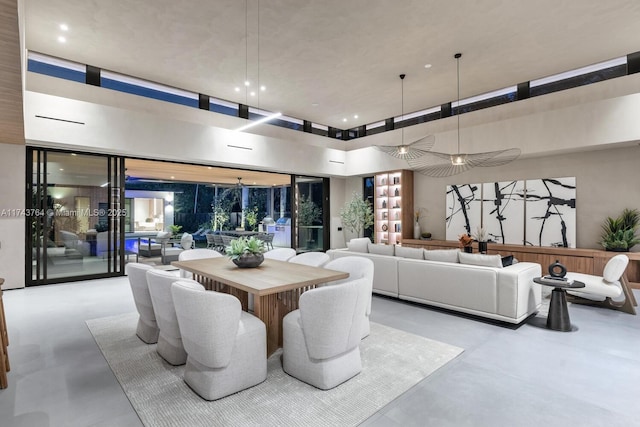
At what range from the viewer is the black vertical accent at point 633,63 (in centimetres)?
556

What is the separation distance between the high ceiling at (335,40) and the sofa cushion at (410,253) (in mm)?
3164

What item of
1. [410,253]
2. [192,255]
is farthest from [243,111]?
[410,253]

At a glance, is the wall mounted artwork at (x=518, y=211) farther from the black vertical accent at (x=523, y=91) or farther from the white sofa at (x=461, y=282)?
the white sofa at (x=461, y=282)

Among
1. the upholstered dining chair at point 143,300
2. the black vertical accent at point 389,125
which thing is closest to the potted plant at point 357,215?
the black vertical accent at point 389,125

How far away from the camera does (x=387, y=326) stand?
150 inches

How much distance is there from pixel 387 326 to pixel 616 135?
17.2 ft

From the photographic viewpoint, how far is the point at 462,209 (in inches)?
312

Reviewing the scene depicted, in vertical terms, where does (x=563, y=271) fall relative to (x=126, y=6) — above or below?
below

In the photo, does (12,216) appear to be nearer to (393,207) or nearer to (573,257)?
(393,207)

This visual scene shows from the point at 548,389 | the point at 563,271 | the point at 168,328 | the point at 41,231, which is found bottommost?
the point at 548,389

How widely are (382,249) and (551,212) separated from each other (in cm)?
404

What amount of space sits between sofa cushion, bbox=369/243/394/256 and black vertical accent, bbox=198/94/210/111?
16.3ft

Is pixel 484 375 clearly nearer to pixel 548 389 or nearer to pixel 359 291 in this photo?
pixel 548 389

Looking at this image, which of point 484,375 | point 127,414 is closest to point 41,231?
point 127,414
